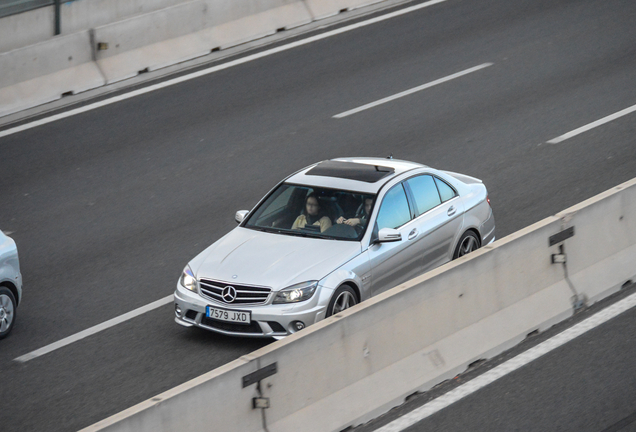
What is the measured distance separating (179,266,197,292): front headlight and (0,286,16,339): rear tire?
5.73 ft

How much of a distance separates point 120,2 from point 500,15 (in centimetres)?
835

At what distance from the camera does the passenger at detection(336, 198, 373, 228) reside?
9527 mm

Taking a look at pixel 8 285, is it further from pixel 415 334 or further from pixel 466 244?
pixel 466 244

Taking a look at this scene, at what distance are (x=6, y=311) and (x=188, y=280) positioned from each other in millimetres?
1890

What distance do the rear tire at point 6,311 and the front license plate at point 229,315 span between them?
2.11 metres

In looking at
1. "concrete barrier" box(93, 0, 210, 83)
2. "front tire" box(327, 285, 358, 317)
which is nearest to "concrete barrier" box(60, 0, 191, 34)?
"concrete barrier" box(93, 0, 210, 83)

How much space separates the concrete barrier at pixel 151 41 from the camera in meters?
17.1

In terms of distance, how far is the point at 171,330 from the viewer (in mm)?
9391

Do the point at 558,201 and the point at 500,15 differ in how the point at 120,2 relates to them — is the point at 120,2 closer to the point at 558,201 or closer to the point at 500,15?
the point at 500,15

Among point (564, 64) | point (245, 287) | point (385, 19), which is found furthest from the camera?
point (385, 19)

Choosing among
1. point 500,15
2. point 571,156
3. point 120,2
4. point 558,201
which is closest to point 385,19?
point 500,15

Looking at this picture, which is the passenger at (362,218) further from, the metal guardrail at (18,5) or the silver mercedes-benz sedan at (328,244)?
the metal guardrail at (18,5)

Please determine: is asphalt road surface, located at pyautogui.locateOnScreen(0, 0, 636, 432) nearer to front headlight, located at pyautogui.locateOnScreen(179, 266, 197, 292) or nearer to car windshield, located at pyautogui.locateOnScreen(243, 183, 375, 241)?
front headlight, located at pyautogui.locateOnScreen(179, 266, 197, 292)

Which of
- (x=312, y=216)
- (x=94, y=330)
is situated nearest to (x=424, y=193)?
(x=312, y=216)
